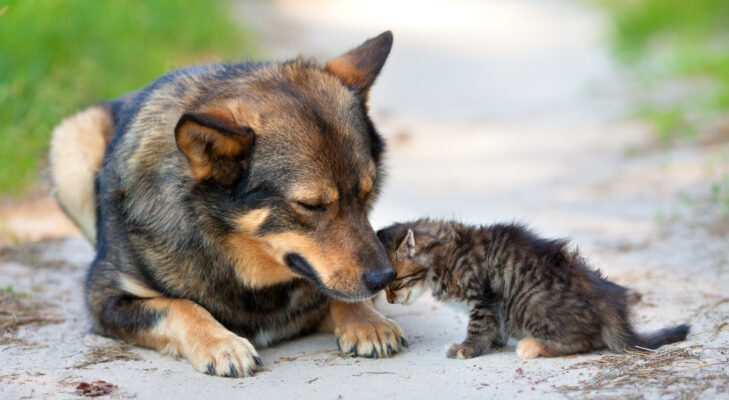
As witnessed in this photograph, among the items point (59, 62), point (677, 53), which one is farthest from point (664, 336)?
point (677, 53)

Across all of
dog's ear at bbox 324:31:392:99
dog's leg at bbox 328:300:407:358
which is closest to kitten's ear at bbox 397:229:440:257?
dog's leg at bbox 328:300:407:358

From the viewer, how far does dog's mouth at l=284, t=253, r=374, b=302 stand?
4.18m

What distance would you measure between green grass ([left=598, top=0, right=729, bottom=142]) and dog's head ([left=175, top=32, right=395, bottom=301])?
19.0 ft

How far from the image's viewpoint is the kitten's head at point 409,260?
15.2ft

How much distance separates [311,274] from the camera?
167 inches

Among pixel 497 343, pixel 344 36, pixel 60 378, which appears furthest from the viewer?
pixel 344 36

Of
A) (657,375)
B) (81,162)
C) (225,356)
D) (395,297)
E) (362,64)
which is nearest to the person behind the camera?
(657,375)

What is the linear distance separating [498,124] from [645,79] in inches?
97.6

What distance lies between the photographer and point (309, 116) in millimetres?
4324

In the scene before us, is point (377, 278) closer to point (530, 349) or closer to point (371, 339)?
point (371, 339)

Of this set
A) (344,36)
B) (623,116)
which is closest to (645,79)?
(623,116)

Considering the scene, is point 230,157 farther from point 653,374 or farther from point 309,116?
point 653,374

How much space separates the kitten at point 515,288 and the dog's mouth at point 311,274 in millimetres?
515

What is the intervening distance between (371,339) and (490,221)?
104 inches
